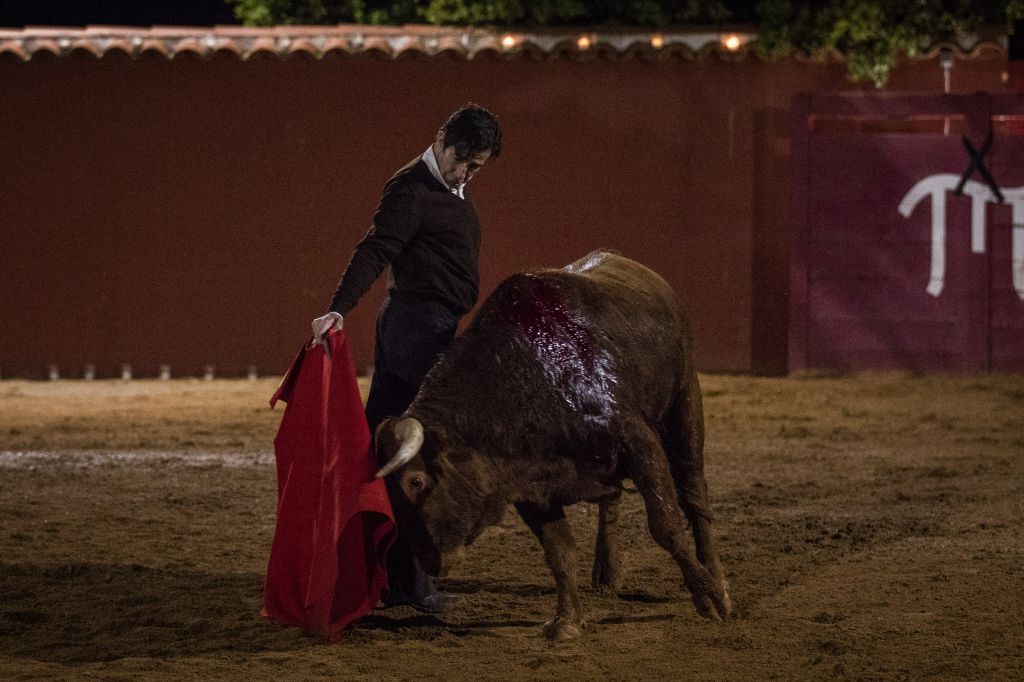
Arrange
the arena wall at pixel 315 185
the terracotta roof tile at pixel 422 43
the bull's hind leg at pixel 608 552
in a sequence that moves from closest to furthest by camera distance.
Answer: the bull's hind leg at pixel 608 552 → the terracotta roof tile at pixel 422 43 → the arena wall at pixel 315 185

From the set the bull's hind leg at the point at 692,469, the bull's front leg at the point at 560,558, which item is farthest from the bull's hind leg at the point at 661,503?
the bull's hind leg at the point at 692,469

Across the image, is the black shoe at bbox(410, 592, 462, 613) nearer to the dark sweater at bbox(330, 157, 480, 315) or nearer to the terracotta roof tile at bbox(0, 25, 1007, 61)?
the dark sweater at bbox(330, 157, 480, 315)

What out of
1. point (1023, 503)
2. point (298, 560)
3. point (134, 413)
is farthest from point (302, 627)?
point (134, 413)

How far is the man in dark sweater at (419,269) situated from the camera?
15.4ft

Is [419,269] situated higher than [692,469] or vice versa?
[419,269]

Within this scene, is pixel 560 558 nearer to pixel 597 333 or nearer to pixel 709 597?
pixel 709 597

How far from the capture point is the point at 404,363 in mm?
4820

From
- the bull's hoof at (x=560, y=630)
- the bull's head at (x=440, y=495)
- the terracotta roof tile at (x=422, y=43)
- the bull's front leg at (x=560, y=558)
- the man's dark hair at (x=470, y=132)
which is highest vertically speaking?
the terracotta roof tile at (x=422, y=43)

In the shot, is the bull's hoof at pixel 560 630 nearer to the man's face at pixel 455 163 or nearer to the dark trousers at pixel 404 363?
the dark trousers at pixel 404 363

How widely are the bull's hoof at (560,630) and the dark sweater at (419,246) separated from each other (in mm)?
1123

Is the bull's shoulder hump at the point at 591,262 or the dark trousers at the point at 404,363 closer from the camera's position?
the dark trousers at the point at 404,363

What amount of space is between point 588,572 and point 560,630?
0.94m

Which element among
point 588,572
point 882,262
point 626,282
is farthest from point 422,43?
point 588,572

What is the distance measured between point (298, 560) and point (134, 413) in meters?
5.83
